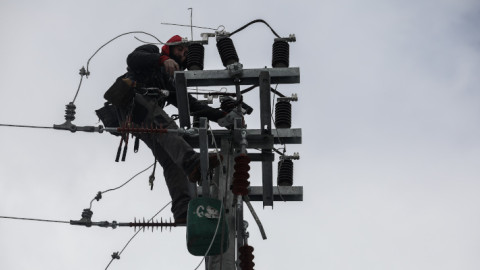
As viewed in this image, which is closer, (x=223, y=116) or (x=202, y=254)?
(x=202, y=254)

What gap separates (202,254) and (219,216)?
0.40 m

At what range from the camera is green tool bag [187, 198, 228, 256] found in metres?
7.58

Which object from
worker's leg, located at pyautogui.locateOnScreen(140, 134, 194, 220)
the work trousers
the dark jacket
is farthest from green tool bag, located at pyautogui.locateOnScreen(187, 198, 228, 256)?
the dark jacket

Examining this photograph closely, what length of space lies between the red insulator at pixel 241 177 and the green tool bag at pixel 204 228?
28cm

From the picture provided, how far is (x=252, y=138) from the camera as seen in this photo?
883 cm

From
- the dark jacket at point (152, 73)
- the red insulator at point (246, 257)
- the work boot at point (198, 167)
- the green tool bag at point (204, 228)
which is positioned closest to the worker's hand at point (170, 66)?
the dark jacket at point (152, 73)

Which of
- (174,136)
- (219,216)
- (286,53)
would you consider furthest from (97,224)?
(286,53)

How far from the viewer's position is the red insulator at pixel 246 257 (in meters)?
7.89

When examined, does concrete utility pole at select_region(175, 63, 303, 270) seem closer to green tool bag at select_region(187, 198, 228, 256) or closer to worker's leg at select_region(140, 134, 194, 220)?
green tool bag at select_region(187, 198, 228, 256)

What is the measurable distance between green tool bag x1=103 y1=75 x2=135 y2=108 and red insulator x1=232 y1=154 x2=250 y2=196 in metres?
2.23

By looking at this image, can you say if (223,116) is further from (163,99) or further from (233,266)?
(233,266)

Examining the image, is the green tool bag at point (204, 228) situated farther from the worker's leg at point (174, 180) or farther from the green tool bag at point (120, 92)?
the green tool bag at point (120, 92)

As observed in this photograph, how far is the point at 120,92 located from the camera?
9398 mm

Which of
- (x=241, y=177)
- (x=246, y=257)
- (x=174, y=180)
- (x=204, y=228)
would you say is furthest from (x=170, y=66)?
(x=246, y=257)
